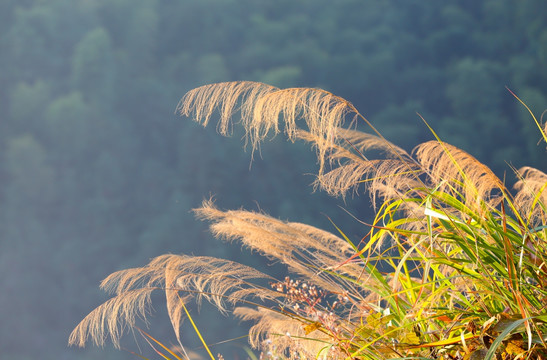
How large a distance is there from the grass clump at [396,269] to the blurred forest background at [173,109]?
163 inches

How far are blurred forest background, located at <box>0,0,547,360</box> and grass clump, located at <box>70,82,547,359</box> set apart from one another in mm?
4145

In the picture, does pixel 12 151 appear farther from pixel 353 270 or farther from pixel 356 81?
pixel 353 270

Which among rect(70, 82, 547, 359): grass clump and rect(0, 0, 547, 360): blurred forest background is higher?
rect(0, 0, 547, 360): blurred forest background

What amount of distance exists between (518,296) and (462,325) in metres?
0.09

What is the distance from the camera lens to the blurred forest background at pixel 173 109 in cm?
514

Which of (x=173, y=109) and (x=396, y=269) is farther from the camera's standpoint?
(x=173, y=109)

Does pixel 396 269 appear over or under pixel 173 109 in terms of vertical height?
under

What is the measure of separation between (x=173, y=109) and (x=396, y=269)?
490 cm

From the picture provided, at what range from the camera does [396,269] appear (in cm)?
68

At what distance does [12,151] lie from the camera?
→ 520 centimetres

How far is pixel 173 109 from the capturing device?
5.40 metres

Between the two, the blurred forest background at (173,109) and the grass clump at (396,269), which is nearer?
the grass clump at (396,269)

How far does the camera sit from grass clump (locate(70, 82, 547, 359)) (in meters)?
0.62

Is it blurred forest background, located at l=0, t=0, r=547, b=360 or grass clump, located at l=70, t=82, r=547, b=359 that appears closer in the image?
grass clump, located at l=70, t=82, r=547, b=359
